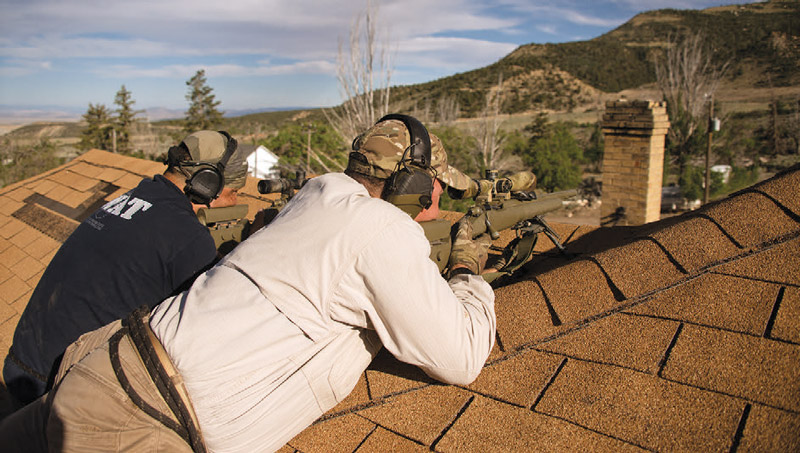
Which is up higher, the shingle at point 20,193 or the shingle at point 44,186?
the shingle at point 44,186

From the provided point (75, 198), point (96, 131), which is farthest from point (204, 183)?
point (96, 131)

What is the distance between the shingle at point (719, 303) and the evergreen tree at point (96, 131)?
155ft

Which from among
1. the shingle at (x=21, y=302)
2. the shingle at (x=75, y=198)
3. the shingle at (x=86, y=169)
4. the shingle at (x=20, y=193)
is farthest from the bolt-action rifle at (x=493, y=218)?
the shingle at (x=20, y=193)

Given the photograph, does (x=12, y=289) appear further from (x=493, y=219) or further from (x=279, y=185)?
(x=493, y=219)

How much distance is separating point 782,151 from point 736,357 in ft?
121

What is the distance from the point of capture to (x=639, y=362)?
186 cm

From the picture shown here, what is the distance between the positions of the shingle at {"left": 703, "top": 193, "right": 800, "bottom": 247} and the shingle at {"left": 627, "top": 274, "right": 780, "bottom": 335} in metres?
0.29

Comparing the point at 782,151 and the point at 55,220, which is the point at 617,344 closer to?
the point at 55,220

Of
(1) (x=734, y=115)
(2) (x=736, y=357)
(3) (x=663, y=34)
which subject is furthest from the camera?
(3) (x=663, y=34)

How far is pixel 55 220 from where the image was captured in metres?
5.66

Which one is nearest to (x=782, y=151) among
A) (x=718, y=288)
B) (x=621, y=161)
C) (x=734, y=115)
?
(x=734, y=115)

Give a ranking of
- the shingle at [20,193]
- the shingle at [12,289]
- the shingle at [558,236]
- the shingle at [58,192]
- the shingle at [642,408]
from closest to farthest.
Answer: the shingle at [642,408] < the shingle at [558,236] < the shingle at [12,289] < the shingle at [58,192] < the shingle at [20,193]

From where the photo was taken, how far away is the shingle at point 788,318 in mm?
1737

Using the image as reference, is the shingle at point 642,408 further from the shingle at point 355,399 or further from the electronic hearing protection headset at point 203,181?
the electronic hearing protection headset at point 203,181
